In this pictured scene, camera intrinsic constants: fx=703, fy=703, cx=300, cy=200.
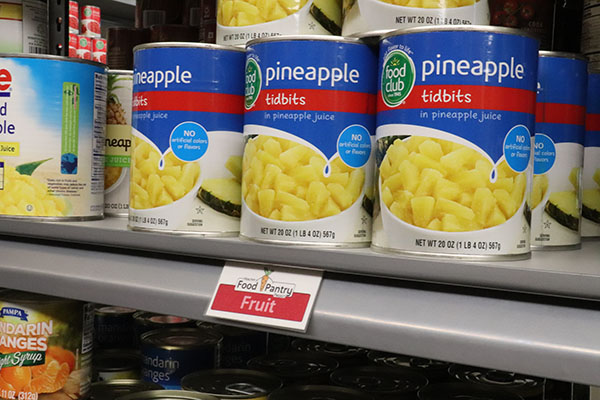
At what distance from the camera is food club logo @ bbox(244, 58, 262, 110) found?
95cm

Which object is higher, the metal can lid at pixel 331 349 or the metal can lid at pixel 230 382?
the metal can lid at pixel 331 349

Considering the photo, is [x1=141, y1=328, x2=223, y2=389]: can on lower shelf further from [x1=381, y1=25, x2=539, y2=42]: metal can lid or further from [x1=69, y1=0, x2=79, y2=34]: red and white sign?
[x1=69, y1=0, x2=79, y2=34]: red and white sign

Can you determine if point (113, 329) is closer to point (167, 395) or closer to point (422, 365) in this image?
point (167, 395)

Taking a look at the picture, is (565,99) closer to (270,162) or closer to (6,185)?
(270,162)

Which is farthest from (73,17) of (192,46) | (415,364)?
(415,364)

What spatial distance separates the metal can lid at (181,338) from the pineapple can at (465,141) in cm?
56

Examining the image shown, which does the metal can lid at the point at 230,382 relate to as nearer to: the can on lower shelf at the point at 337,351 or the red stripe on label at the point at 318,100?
the can on lower shelf at the point at 337,351

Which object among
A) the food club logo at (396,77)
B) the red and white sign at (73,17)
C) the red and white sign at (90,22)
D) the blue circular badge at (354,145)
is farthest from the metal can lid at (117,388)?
the red and white sign at (90,22)

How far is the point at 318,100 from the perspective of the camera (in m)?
0.91

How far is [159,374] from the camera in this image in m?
1.24

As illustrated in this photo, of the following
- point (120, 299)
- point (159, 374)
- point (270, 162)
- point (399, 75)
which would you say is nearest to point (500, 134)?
point (399, 75)

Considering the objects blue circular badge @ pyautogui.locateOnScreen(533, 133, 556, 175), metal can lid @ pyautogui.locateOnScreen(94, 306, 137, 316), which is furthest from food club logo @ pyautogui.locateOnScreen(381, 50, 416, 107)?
metal can lid @ pyautogui.locateOnScreen(94, 306, 137, 316)

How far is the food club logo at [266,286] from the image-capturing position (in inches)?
35.4

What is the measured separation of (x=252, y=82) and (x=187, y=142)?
139mm
